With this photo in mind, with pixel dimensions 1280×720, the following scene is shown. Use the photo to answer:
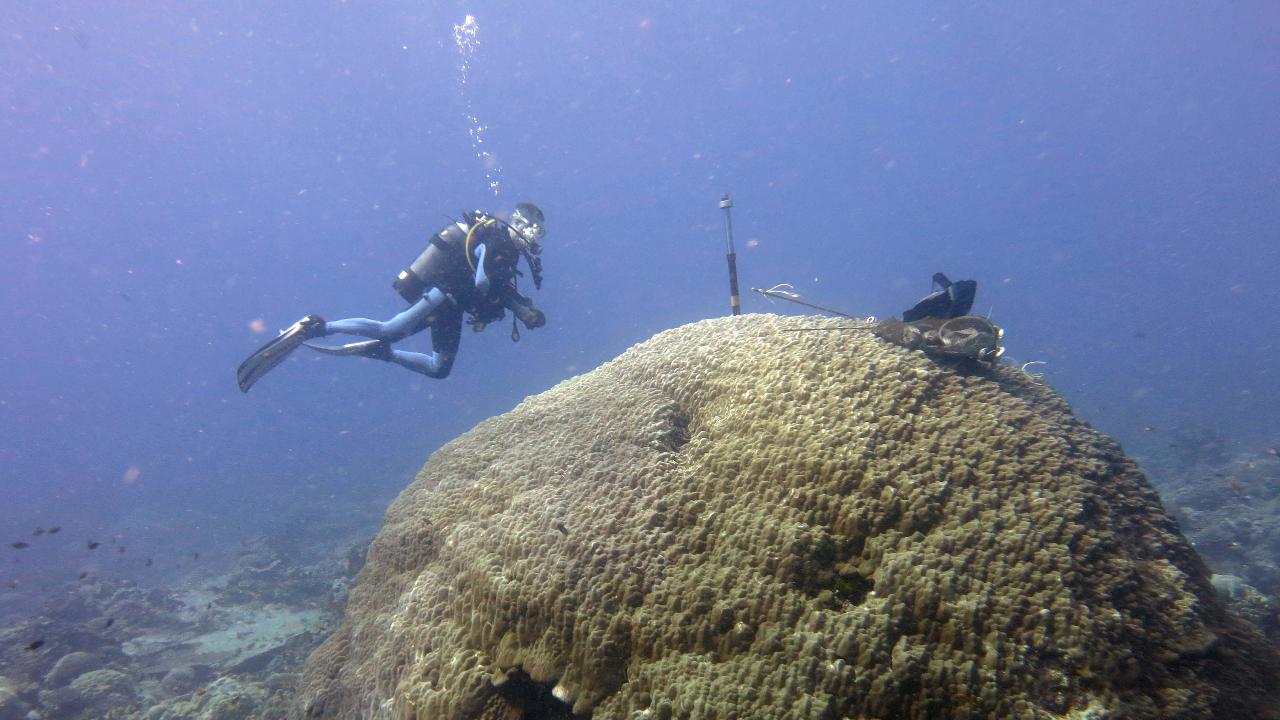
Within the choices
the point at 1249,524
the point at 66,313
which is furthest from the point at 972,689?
the point at 66,313

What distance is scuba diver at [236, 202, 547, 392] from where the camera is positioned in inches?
354

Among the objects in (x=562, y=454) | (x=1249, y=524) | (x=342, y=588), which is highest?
(x=1249, y=524)

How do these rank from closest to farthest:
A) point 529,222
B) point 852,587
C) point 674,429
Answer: point 852,587 → point 674,429 → point 529,222

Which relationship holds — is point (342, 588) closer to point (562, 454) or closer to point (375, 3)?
point (562, 454)

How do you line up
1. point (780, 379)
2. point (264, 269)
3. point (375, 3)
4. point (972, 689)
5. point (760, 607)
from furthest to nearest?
point (264, 269) → point (375, 3) → point (780, 379) → point (760, 607) → point (972, 689)

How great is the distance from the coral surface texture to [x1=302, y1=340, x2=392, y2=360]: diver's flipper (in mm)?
7449

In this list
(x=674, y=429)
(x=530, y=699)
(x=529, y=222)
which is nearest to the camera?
(x=530, y=699)

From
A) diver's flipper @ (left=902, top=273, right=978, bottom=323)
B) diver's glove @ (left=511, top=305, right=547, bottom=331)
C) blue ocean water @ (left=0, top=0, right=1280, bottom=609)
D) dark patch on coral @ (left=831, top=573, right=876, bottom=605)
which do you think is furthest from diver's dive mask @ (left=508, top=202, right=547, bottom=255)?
blue ocean water @ (left=0, top=0, right=1280, bottom=609)

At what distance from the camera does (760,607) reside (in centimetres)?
222

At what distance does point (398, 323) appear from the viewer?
10.2 metres

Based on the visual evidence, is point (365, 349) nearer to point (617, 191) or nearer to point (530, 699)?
point (530, 699)

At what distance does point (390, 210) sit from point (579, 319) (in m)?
56.0

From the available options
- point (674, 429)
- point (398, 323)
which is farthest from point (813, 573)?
point (398, 323)

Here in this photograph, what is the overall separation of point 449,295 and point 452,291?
10 cm
